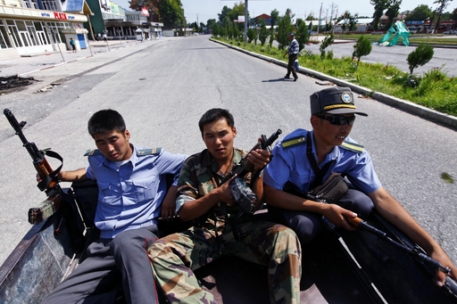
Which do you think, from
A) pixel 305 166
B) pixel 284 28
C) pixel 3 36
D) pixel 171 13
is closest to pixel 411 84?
pixel 305 166

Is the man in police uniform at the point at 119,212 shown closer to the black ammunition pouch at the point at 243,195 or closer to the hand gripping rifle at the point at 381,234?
the black ammunition pouch at the point at 243,195

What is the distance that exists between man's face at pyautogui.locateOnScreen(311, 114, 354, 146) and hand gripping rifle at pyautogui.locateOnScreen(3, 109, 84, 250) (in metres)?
1.81

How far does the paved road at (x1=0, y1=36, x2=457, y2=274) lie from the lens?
2.89 m

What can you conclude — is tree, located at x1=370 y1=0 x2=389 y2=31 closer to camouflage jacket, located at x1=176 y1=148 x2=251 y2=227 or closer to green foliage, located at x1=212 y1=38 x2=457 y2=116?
green foliage, located at x1=212 y1=38 x2=457 y2=116

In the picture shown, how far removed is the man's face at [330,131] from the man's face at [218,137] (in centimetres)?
60

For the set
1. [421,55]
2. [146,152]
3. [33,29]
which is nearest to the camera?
[146,152]

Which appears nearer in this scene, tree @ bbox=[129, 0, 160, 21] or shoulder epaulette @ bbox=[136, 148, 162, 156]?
shoulder epaulette @ bbox=[136, 148, 162, 156]

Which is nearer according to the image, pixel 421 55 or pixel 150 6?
pixel 421 55

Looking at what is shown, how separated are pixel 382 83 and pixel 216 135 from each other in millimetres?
7888

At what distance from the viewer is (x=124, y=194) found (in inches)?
76.7

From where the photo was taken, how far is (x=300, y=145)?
1.82 meters

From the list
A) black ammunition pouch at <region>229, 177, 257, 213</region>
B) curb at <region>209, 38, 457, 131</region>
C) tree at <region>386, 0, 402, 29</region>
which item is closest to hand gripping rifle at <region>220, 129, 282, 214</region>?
black ammunition pouch at <region>229, 177, 257, 213</region>

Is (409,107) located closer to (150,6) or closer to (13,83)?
(13,83)

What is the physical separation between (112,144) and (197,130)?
304 cm
